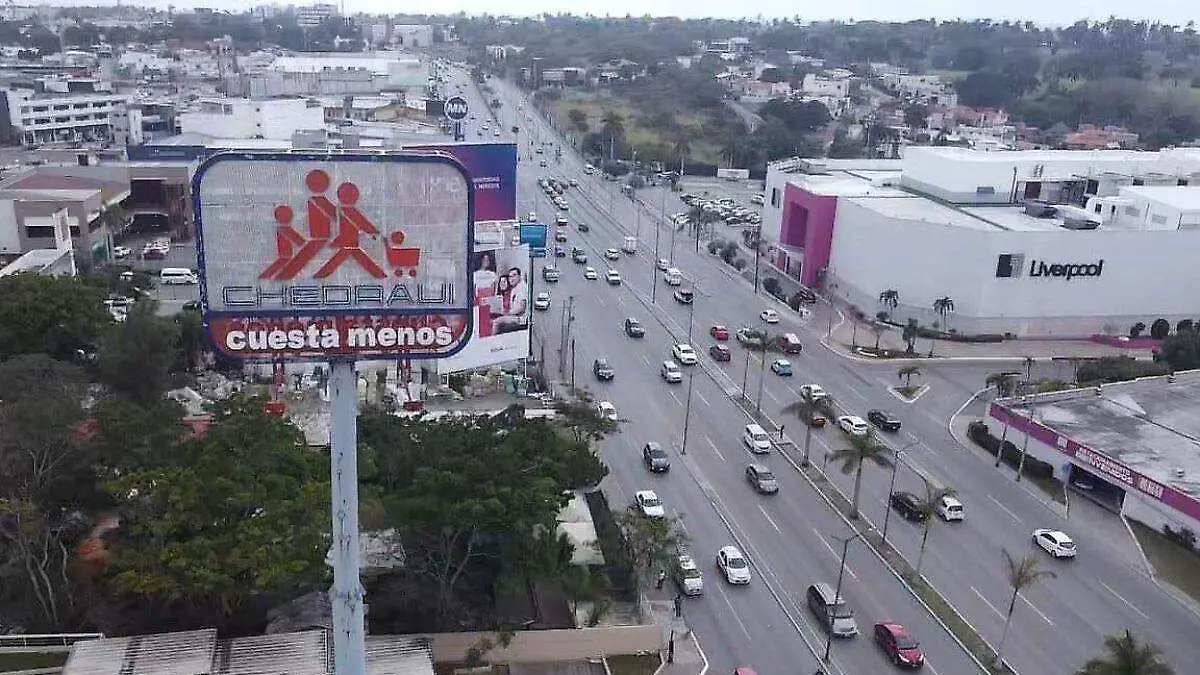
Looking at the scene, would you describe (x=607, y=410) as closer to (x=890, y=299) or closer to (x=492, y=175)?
(x=492, y=175)

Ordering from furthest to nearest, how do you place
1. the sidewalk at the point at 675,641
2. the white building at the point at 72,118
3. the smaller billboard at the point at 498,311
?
the white building at the point at 72,118, the smaller billboard at the point at 498,311, the sidewalk at the point at 675,641

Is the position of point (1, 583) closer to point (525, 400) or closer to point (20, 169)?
point (525, 400)

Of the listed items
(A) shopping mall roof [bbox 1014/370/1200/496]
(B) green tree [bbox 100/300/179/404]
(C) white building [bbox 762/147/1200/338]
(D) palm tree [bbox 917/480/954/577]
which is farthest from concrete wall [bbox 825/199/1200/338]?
(B) green tree [bbox 100/300/179/404]

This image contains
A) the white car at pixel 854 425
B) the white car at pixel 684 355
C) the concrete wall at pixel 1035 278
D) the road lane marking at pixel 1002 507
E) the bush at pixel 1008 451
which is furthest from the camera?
the concrete wall at pixel 1035 278

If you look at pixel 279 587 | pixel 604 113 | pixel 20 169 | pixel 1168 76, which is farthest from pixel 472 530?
pixel 1168 76

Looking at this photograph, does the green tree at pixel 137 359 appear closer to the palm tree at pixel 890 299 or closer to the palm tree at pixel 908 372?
the palm tree at pixel 908 372

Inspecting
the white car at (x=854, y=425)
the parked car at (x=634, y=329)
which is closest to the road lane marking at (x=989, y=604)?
the white car at (x=854, y=425)

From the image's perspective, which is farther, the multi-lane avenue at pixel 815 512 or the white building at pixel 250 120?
the white building at pixel 250 120

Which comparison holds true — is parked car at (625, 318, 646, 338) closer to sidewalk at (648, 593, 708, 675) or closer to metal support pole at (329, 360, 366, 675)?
sidewalk at (648, 593, 708, 675)
